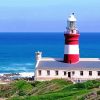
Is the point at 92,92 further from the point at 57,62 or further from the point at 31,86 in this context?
the point at 57,62

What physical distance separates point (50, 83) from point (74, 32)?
10.2 m

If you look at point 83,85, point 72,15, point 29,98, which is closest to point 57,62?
point 72,15

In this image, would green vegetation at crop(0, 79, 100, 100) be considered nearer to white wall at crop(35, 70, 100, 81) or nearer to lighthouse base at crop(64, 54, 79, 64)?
white wall at crop(35, 70, 100, 81)

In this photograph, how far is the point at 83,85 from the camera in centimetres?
3778

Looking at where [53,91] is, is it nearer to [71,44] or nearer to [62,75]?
[62,75]

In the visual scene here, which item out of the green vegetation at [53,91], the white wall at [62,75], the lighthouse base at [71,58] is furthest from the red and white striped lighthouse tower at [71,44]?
the green vegetation at [53,91]

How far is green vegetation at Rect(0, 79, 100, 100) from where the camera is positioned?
32275 mm

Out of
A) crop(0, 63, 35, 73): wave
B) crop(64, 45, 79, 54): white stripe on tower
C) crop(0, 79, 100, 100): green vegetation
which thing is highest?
crop(0, 63, 35, 73): wave

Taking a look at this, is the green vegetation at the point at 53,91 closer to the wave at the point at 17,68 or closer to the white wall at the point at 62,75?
the white wall at the point at 62,75

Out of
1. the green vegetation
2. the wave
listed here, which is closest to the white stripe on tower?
the green vegetation

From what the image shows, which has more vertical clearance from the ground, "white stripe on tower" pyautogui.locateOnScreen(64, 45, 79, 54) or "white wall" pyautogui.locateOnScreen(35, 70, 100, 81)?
"white stripe on tower" pyautogui.locateOnScreen(64, 45, 79, 54)

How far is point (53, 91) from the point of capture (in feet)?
126

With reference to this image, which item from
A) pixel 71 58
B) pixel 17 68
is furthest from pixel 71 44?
pixel 17 68

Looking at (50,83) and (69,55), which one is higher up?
(69,55)
